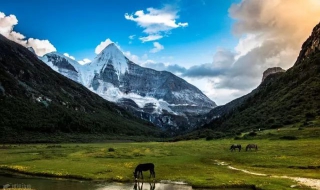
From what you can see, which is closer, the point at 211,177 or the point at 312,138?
the point at 211,177

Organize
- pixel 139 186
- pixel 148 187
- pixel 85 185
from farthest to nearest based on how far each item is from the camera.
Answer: pixel 85 185 < pixel 139 186 < pixel 148 187

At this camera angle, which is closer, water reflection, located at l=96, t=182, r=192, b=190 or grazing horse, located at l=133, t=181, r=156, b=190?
water reflection, located at l=96, t=182, r=192, b=190

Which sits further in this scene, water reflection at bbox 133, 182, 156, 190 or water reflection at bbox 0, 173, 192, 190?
water reflection at bbox 133, 182, 156, 190

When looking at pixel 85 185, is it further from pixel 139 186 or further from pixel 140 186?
pixel 140 186

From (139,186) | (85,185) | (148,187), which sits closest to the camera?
(148,187)

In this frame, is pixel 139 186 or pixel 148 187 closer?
pixel 148 187

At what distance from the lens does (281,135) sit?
129000mm

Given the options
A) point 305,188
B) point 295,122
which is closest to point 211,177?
point 305,188

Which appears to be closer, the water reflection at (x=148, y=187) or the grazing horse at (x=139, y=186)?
the water reflection at (x=148, y=187)

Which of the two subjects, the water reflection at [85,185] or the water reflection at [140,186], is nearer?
the water reflection at [85,185]

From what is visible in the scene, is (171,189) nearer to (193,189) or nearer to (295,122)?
(193,189)

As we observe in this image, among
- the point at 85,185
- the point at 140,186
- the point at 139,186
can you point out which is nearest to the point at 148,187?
the point at 140,186

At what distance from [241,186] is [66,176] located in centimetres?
2854

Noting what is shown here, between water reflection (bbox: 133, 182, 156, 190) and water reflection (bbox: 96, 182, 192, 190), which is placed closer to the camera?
water reflection (bbox: 96, 182, 192, 190)
